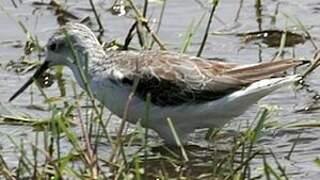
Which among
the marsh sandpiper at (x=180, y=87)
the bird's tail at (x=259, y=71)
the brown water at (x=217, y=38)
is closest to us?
the marsh sandpiper at (x=180, y=87)

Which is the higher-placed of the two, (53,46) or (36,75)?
(53,46)

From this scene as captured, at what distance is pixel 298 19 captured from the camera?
8.84 meters

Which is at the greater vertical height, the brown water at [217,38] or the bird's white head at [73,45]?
the bird's white head at [73,45]

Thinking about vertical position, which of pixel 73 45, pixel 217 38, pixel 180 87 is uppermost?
pixel 73 45

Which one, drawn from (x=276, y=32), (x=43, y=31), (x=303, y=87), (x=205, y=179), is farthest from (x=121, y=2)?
(x=205, y=179)

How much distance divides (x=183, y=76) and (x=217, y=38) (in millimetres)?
1858

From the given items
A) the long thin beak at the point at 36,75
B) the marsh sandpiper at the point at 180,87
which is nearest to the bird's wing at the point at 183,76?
the marsh sandpiper at the point at 180,87

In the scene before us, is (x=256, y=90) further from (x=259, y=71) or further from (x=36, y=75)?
(x=36, y=75)

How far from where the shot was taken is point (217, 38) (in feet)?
29.2

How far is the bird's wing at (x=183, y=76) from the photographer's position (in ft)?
22.9

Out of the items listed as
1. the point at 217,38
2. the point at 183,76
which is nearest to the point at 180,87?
the point at 183,76

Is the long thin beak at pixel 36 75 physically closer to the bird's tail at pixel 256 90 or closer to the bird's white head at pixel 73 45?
the bird's white head at pixel 73 45

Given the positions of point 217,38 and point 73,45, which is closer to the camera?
point 73,45

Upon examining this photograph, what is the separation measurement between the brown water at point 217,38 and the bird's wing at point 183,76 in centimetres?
37
